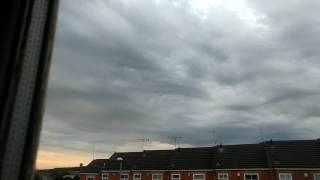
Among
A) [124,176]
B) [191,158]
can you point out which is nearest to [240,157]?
[191,158]

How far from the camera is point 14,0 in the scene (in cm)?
221

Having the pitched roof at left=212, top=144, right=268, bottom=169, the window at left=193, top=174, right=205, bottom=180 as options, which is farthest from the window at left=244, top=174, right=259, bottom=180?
the window at left=193, top=174, right=205, bottom=180

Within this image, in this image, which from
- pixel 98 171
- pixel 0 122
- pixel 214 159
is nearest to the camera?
pixel 0 122

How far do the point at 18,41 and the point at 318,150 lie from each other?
58.3 metres

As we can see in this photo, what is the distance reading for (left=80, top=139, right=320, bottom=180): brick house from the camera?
5369 centimetres

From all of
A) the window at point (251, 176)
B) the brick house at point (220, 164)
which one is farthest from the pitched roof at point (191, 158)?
the window at point (251, 176)

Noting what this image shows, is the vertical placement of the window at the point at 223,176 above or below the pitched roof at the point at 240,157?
below

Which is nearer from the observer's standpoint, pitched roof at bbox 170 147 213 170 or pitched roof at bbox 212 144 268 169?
pitched roof at bbox 212 144 268 169

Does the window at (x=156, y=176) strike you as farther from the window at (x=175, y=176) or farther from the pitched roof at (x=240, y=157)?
the pitched roof at (x=240, y=157)

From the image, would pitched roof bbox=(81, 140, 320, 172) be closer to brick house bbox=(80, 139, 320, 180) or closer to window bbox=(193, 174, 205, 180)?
brick house bbox=(80, 139, 320, 180)

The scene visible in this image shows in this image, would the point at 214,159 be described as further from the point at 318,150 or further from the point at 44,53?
the point at 44,53

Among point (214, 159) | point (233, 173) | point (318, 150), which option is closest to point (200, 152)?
point (214, 159)

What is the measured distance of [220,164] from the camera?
58.6 meters

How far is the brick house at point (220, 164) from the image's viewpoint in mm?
53688
